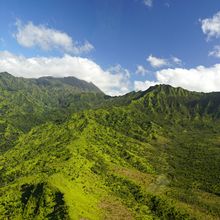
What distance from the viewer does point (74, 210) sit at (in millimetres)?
199125

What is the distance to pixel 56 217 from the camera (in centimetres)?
19938

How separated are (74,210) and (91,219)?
1201cm

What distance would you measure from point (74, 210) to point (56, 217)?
39.9ft

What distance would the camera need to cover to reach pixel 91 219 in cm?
19900

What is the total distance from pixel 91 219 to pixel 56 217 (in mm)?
21965
